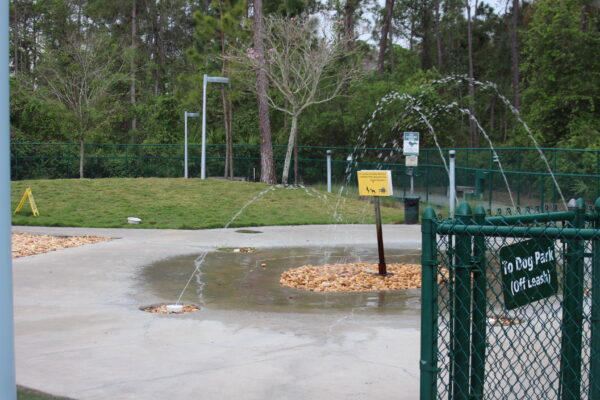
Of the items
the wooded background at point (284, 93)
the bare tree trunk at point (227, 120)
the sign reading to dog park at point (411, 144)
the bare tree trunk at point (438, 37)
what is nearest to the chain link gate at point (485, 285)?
the sign reading to dog park at point (411, 144)

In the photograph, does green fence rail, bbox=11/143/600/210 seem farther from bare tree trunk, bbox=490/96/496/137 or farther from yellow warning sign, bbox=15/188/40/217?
bare tree trunk, bbox=490/96/496/137

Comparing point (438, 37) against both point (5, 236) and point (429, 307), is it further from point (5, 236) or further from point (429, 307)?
point (5, 236)

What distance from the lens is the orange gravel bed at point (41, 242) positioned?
42.6ft

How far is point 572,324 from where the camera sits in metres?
4.36

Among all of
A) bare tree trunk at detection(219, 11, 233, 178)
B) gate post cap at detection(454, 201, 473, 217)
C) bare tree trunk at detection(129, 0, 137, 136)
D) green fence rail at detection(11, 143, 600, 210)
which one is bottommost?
gate post cap at detection(454, 201, 473, 217)

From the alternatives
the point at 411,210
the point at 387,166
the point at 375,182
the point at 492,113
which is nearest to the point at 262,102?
the point at 387,166

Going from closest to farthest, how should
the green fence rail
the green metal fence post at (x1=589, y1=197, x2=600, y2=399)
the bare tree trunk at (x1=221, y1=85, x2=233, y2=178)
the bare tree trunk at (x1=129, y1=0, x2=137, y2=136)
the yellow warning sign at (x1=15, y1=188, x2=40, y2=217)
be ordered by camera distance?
the green metal fence post at (x1=589, y1=197, x2=600, y2=399) < the yellow warning sign at (x1=15, y1=188, x2=40, y2=217) < the green fence rail < the bare tree trunk at (x1=221, y1=85, x2=233, y2=178) < the bare tree trunk at (x1=129, y1=0, x2=137, y2=136)

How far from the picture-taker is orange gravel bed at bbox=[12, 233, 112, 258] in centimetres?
1298

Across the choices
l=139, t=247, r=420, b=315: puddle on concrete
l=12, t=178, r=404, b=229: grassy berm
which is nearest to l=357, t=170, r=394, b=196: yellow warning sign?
l=139, t=247, r=420, b=315: puddle on concrete

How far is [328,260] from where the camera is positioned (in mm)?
12375

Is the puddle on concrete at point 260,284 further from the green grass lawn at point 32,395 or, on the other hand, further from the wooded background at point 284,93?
the wooded background at point 284,93

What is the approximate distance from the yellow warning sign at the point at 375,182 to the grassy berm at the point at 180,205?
789 cm

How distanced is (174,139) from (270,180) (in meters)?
14.6

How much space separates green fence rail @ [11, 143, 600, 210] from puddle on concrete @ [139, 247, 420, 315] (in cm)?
745
